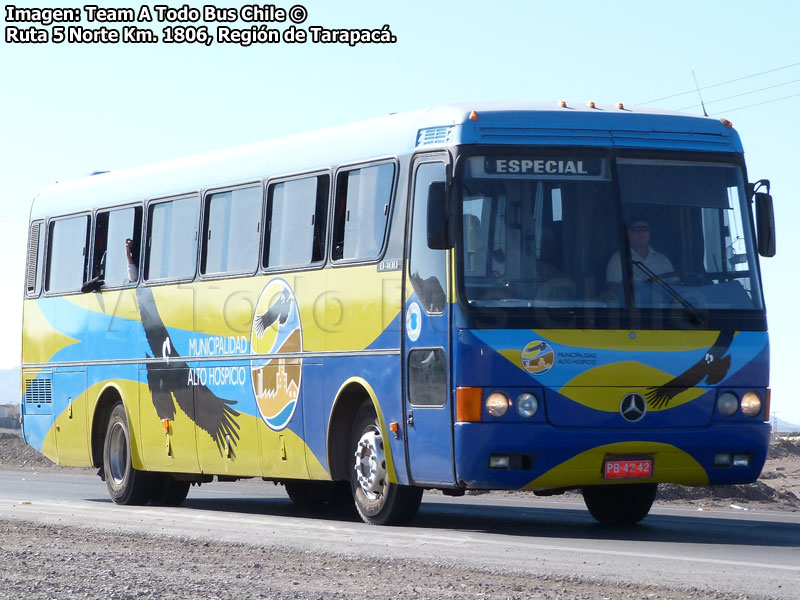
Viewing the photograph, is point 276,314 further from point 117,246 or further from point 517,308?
point 117,246

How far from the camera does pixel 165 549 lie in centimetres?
1240

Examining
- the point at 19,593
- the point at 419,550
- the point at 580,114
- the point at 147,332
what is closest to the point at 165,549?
the point at 419,550

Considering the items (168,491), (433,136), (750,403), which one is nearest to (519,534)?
(750,403)

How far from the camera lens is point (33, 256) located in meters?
21.0

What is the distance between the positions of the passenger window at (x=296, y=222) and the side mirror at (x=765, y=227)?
401 centimetres

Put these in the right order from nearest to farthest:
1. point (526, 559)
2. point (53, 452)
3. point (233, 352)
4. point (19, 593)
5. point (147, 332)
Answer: point (19, 593), point (526, 559), point (233, 352), point (147, 332), point (53, 452)

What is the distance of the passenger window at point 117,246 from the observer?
61.2 ft

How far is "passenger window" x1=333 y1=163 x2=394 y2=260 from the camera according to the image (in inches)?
552

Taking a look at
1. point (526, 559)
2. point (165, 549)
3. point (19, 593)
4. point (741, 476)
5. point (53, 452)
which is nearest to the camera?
point (19, 593)

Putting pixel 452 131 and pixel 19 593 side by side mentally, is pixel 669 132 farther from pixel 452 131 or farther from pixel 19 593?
pixel 19 593

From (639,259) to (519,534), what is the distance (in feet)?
8.40

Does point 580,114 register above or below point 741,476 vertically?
above

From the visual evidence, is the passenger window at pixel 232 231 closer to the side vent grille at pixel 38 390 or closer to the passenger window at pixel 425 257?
the passenger window at pixel 425 257

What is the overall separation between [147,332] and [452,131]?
623 cm
